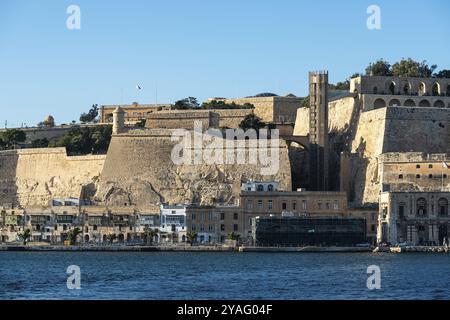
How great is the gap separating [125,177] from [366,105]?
14579mm

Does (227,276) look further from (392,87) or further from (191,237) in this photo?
(392,87)

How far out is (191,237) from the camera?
227ft

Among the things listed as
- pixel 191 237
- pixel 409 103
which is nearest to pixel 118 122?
pixel 191 237

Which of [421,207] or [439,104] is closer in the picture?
[421,207]

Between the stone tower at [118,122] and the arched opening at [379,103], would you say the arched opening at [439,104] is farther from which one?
the stone tower at [118,122]

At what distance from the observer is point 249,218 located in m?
69.6

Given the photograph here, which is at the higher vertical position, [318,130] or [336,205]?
[318,130]

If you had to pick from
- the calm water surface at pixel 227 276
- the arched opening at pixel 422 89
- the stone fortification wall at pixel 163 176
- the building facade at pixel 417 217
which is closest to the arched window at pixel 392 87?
the arched opening at pixel 422 89
